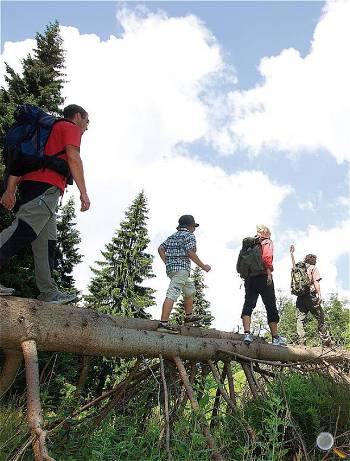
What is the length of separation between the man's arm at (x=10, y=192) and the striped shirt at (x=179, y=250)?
257 cm

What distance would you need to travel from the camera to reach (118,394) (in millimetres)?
4789

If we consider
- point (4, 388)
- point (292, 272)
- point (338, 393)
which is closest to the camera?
point (4, 388)

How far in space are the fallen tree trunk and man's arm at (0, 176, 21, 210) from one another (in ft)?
3.61

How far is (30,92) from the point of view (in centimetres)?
1507

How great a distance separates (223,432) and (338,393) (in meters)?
1.48

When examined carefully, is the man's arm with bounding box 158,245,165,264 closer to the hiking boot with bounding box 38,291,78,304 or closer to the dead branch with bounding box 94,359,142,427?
the dead branch with bounding box 94,359,142,427

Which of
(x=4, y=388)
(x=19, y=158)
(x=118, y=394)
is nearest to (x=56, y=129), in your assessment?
(x=19, y=158)

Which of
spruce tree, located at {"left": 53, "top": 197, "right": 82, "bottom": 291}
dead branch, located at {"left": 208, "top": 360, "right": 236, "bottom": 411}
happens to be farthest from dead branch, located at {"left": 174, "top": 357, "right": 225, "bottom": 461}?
spruce tree, located at {"left": 53, "top": 197, "right": 82, "bottom": 291}

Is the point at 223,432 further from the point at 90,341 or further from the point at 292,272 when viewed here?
the point at 292,272

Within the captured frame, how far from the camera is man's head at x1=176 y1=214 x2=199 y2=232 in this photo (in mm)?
6371

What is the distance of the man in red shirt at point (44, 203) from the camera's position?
3.67m

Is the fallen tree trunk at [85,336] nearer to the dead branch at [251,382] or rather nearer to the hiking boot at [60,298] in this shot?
the hiking boot at [60,298]

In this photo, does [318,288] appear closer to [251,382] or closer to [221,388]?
[251,382]

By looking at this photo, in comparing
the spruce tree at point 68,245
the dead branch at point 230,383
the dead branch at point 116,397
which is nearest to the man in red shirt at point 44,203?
the dead branch at point 116,397
